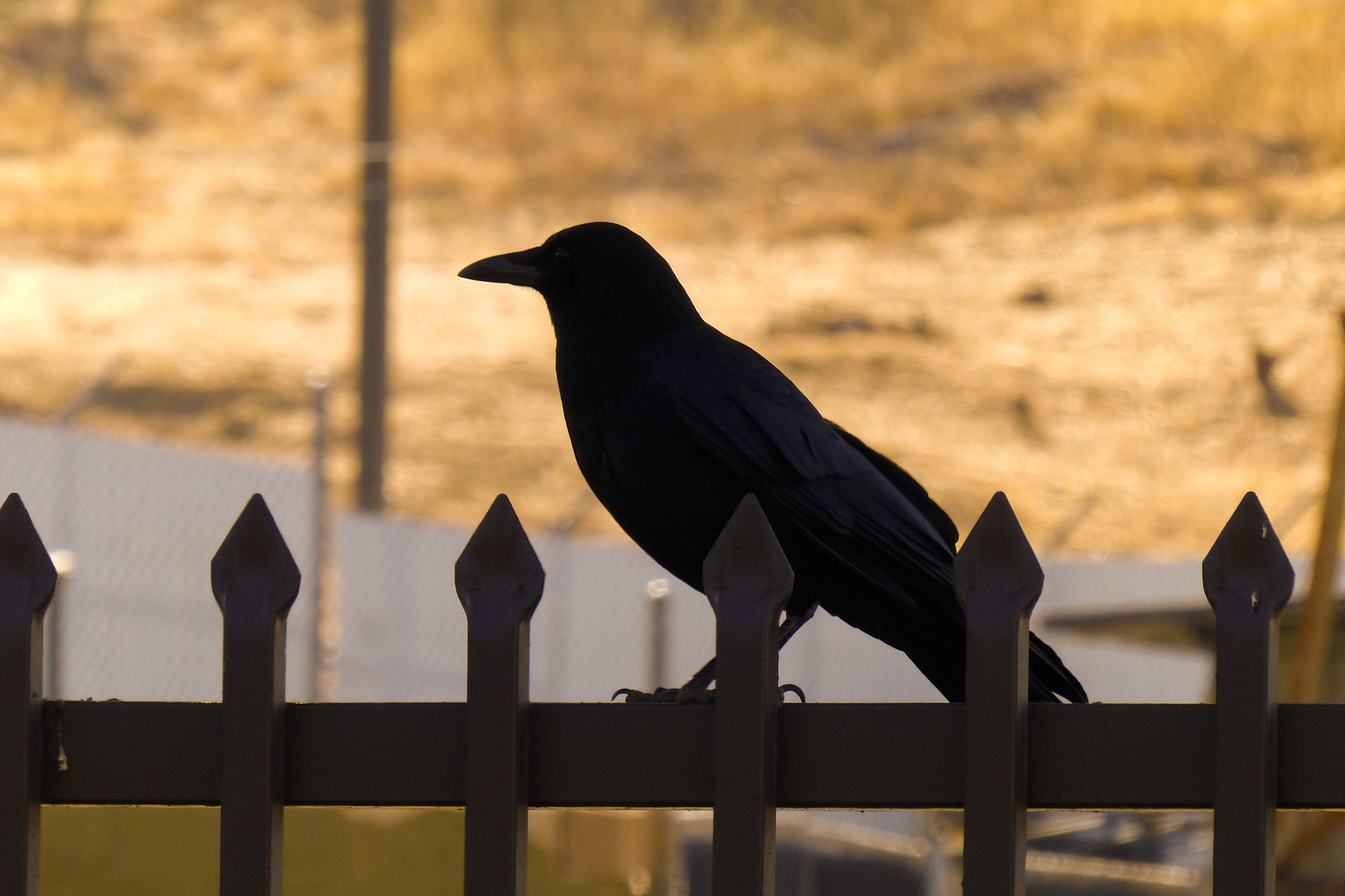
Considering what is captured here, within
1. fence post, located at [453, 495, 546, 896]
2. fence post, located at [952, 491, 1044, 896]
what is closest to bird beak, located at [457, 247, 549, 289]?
fence post, located at [453, 495, 546, 896]

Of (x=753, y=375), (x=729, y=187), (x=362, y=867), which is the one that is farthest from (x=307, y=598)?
(x=729, y=187)

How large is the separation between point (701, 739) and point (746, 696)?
0.22ft

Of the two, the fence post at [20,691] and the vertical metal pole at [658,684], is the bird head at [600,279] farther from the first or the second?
the vertical metal pole at [658,684]

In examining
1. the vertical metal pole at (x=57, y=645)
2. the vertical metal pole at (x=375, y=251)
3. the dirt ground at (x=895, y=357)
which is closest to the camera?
the vertical metal pole at (x=57, y=645)

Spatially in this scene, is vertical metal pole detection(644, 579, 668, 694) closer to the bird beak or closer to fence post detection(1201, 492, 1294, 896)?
the bird beak

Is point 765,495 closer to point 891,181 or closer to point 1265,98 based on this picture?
point 891,181

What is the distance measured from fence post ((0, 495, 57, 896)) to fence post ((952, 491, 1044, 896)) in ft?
3.07

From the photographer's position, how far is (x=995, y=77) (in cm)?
3928

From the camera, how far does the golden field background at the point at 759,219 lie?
3105 centimetres

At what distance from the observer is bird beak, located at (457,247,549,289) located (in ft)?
8.20

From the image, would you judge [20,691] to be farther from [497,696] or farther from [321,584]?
[321,584]

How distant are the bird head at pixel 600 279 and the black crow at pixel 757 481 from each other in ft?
0.12

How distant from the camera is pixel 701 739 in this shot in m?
1.66

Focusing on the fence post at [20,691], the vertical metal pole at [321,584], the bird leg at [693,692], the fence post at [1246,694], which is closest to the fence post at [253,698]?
the fence post at [20,691]
